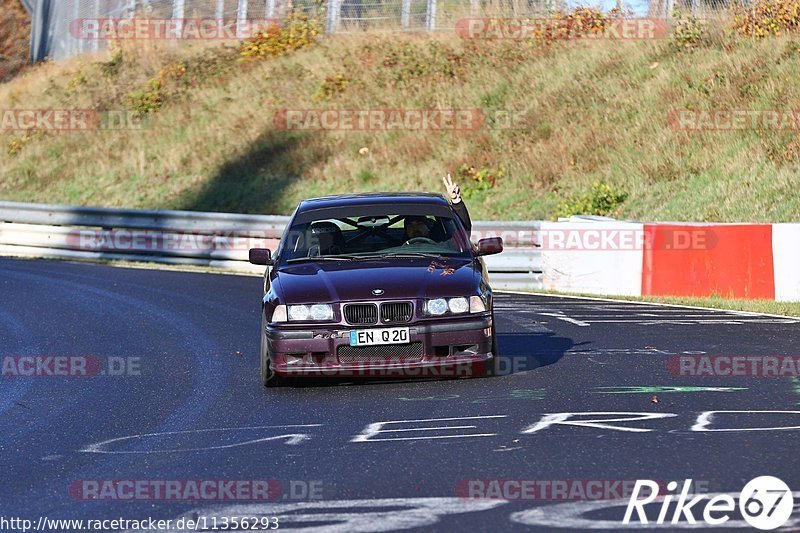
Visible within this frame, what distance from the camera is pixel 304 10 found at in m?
38.9

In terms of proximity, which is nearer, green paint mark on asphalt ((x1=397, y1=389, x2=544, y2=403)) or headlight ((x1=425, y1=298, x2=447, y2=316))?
green paint mark on asphalt ((x1=397, y1=389, x2=544, y2=403))

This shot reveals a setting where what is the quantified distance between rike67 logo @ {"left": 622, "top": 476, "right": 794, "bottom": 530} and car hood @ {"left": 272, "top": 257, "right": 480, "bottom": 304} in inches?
148

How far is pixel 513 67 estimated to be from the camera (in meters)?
33.3

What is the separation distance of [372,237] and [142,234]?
14942 mm

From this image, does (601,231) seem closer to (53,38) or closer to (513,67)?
(513,67)

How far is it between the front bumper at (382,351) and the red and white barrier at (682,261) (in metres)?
7.56

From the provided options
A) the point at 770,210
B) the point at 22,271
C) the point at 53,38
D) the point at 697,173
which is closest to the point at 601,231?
the point at 770,210

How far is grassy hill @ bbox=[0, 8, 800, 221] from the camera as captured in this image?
2575 cm
